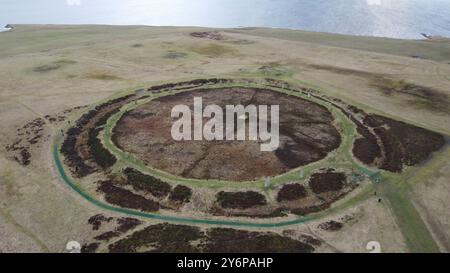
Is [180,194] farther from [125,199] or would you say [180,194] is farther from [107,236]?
[107,236]

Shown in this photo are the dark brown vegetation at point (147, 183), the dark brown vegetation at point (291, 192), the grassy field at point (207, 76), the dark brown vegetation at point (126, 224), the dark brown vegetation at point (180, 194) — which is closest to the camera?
the dark brown vegetation at point (126, 224)

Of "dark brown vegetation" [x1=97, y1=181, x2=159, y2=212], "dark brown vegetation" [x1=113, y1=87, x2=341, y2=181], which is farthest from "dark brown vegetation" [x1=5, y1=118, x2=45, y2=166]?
"dark brown vegetation" [x1=97, y1=181, x2=159, y2=212]

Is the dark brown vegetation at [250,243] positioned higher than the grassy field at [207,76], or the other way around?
the grassy field at [207,76]

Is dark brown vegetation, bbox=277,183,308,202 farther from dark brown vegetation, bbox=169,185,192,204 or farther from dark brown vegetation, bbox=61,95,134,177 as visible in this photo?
dark brown vegetation, bbox=61,95,134,177

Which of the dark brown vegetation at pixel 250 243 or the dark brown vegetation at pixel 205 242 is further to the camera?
the dark brown vegetation at pixel 205 242

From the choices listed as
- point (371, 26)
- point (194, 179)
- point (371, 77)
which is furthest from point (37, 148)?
point (371, 26)

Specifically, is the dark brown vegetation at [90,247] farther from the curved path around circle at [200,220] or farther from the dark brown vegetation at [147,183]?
the dark brown vegetation at [147,183]

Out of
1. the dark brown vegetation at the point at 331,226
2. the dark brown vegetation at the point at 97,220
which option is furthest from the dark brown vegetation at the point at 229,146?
the dark brown vegetation at the point at 97,220
